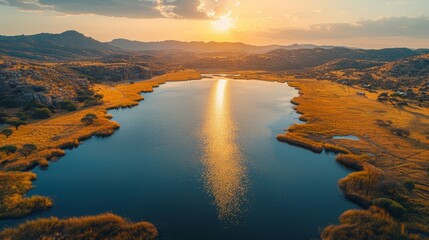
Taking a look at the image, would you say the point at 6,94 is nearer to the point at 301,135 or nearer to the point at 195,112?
the point at 195,112

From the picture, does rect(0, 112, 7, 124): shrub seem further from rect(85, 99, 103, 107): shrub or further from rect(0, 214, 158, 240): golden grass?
rect(0, 214, 158, 240): golden grass

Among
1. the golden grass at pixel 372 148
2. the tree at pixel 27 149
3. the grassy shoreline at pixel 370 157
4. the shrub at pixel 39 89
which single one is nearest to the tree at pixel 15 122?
the grassy shoreline at pixel 370 157

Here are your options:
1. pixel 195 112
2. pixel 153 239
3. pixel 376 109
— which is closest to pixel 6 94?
pixel 195 112

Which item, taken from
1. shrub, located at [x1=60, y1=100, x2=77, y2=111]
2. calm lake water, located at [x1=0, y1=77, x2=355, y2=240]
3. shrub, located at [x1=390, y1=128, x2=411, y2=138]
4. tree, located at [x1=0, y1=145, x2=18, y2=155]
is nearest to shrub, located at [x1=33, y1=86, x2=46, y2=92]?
shrub, located at [x1=60, y1=100, x2=77, y2=111]

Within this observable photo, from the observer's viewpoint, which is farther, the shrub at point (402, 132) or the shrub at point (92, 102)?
the shrub at point (92, 102)

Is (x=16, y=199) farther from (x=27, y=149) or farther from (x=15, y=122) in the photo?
(x=15, y=122)

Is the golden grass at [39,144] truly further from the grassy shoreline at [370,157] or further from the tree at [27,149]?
the tree at [27,149]

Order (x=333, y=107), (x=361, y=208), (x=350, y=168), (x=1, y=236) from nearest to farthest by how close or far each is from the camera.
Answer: (x=1, y=236) < (x=361, y=208) < (x=350, y=168) < (x=333, y=107)
